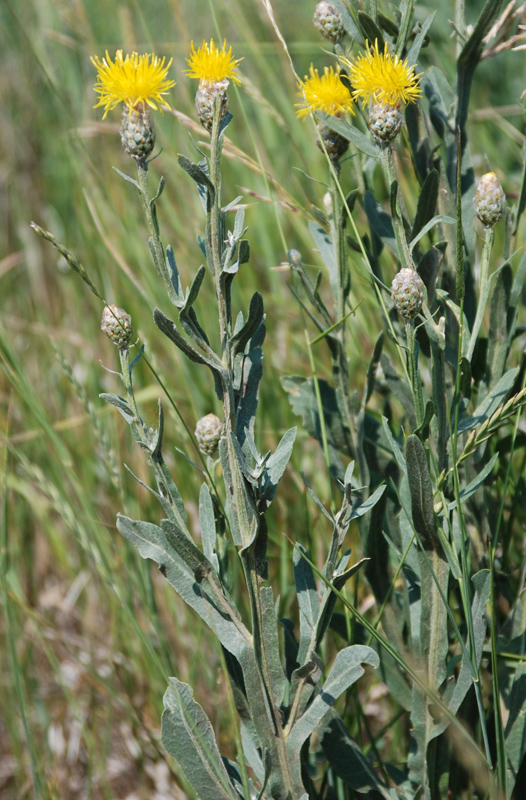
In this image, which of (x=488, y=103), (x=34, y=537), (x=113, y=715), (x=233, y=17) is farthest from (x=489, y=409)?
(x=488, y=103)

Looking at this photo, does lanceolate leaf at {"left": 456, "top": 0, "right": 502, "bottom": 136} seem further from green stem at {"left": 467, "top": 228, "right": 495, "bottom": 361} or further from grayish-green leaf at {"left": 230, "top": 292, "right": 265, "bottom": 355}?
grayish-green leaf at {"left": 230, "top": 292, "right": 265, "bottom": 355}

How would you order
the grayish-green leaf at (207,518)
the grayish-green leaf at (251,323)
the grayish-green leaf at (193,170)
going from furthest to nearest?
the grayish-green leaf at (207,518)
the grayish-green leaf at (251,323)
the grayish-green leaf at (193,170)

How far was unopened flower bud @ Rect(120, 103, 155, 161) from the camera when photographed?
0.88 meters

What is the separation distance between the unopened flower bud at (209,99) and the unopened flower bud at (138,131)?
7 centimetres

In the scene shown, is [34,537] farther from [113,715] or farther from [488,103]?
[488,103]

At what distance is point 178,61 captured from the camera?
3.42 metres

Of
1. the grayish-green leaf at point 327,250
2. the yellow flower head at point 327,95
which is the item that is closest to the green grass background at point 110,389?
the grayish-green leaf at point 327,250

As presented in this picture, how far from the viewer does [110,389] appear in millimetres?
2502

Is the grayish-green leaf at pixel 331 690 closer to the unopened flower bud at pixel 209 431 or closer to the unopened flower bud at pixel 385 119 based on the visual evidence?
the unopened flower bud at pixel 209 431

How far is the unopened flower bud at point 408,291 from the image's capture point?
0.89 metres

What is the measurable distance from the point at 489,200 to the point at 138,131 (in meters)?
0.48

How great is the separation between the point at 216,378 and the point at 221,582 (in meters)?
0.28

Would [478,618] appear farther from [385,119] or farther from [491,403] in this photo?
[385,119]

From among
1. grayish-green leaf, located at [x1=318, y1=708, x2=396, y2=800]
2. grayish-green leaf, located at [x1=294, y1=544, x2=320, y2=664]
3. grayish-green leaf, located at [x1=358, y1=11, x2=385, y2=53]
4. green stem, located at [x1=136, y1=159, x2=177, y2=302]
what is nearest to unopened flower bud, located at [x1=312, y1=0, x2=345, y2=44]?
grayish-green leaf, located at [x1=358, y1=11, x2=385, y2=53]
